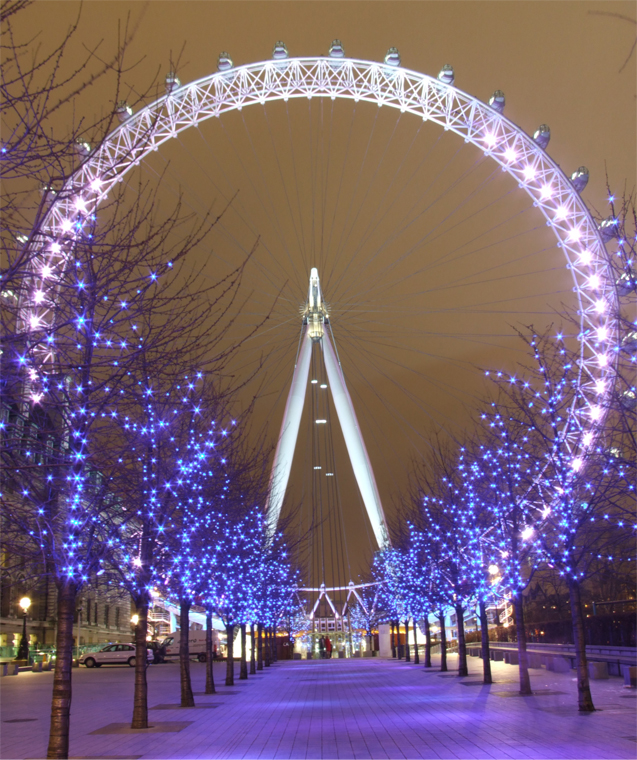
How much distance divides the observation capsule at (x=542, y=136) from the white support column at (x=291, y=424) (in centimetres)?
1934

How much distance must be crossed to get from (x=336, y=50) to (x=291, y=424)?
79.4ft

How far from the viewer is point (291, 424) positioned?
51.8 metres

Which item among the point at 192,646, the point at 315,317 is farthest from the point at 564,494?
the point at 192,646

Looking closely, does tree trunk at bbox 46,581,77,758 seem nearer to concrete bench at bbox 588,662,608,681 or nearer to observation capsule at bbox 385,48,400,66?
concrete bench at bbox 588,662,608,681

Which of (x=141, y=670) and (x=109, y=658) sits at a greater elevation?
(x=141, y=670)

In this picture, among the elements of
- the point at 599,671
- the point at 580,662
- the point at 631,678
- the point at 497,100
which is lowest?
the point at 599,671

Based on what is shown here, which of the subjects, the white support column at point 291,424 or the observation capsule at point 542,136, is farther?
the white support column at point 291,424

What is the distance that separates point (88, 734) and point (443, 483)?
63.4 ft

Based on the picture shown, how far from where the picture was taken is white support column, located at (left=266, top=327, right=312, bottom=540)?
165ft

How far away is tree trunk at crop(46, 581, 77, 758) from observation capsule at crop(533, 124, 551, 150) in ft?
88.8

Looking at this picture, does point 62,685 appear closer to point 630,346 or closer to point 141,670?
point 141,670

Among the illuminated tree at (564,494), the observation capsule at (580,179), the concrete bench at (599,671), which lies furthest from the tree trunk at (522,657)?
the observation capsule at (580,179)

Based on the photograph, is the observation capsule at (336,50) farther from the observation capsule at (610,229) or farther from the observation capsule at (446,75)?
the observation capsule at (610,229)

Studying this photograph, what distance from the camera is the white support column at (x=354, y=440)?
50.1 meters
